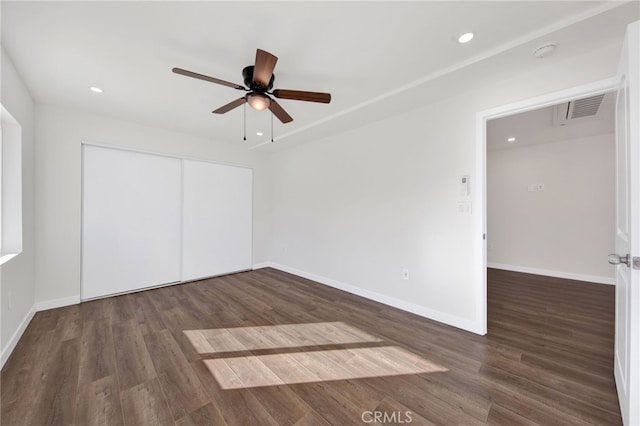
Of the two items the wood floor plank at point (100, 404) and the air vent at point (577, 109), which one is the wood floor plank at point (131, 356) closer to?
the wood floor plank at point (100, 404)

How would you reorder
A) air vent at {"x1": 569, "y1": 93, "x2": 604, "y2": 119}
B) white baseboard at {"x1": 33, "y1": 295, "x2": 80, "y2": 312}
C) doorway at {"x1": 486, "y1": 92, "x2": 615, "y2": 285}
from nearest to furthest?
air vent at {"x1": 569, "y1": 93, "x2": 604, "y2": 119} → white baseboard at {"x1": 33, "y1": 295, "x2": 80, "y2": 312} → doorway at {"x1": 486, "y1": 92, "x2": 615, "y2": 285}

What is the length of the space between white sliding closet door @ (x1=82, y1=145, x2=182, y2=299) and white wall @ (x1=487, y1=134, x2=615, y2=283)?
6378 mm

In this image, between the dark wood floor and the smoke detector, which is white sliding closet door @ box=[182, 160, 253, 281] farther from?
the smoke detector

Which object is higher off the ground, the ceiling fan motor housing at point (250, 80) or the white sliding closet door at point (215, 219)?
the ceiling fan motor housing at point (250, 80)

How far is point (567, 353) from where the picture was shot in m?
2.02

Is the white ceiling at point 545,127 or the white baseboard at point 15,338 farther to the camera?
the white ceiling at point 545,127

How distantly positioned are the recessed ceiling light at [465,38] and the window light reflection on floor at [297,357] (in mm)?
2542

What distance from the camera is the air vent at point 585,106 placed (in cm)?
274

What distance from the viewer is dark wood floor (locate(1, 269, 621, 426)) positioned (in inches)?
57.3

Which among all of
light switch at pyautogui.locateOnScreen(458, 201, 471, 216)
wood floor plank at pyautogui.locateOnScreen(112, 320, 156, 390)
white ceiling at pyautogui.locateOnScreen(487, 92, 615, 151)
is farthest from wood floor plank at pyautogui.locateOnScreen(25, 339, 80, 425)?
white ceiling at pyautogui.locateOnScreen(487, 92, 615, 151)

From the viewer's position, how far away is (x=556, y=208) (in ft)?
14.6

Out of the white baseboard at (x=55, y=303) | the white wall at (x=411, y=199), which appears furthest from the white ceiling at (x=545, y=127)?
the white baseboard at (x=55, y=303)

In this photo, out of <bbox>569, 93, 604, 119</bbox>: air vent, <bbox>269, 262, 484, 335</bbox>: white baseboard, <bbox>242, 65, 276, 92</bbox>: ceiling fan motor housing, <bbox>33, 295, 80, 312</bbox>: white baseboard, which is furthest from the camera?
<bbox>33, 295, 80, 312</bbox>: white baseboard

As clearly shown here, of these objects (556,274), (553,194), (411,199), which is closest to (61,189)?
(411,199)
